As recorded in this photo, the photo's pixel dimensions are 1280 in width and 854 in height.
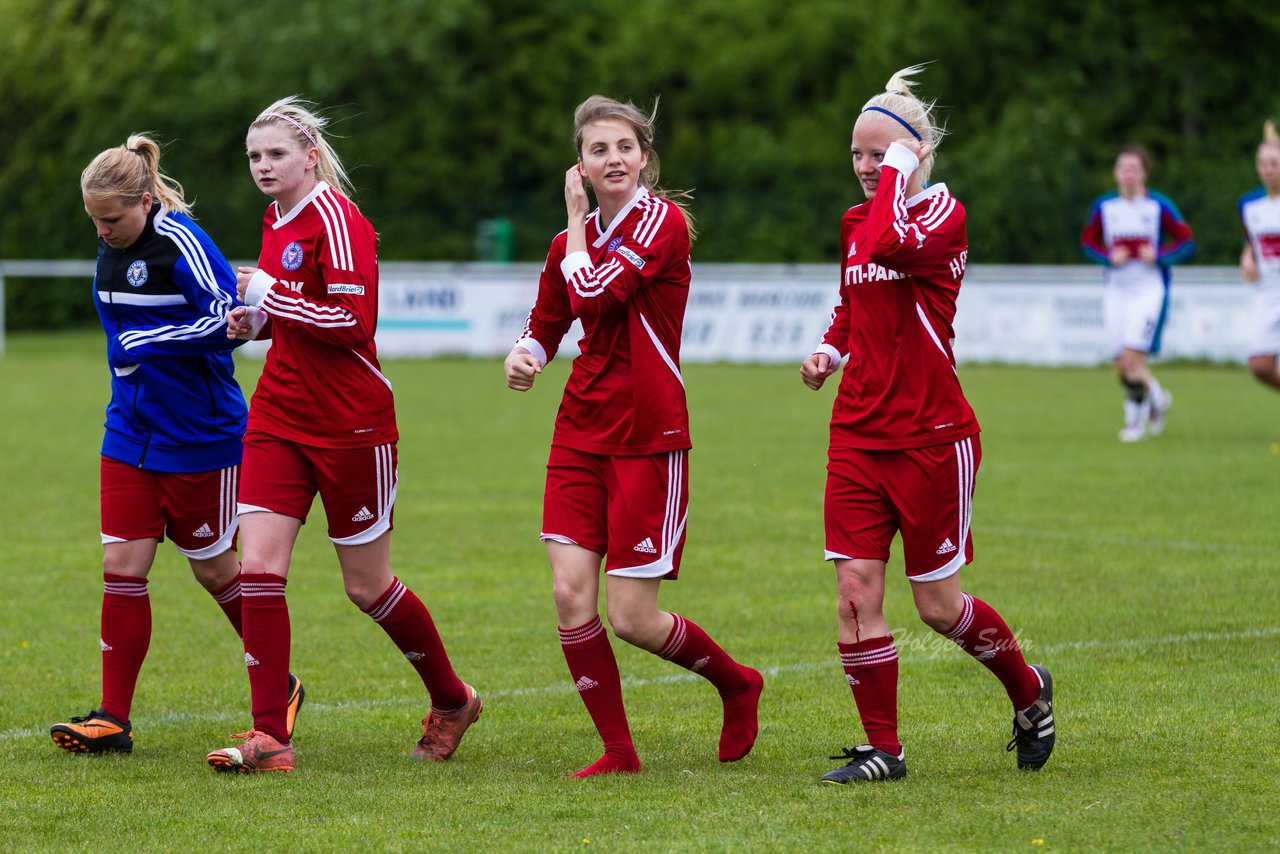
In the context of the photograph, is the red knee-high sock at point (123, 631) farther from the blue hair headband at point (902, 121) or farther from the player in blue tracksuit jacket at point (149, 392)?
the blue hair headband at point (902, 121)

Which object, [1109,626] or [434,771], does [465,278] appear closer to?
[1109,626]

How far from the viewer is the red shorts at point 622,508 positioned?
541 cm

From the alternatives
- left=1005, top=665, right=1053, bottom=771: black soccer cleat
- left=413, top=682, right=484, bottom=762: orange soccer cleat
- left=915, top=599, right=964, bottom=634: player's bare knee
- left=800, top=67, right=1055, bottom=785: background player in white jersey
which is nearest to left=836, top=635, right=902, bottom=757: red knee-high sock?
left=800, top=67, right=1055, bottom=785: background player in white jersey

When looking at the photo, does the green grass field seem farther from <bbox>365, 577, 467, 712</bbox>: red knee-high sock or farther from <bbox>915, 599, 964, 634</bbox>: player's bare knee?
<bbox>915, 599, 964, 634</bbox>: player's bare knee

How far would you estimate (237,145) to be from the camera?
39688 millimetres

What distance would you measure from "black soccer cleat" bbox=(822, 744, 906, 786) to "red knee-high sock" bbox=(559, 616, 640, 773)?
0.63m

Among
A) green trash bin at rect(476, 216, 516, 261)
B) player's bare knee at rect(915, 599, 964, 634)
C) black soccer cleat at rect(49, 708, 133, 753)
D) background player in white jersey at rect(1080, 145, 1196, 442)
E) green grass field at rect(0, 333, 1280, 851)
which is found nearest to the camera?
green grass field at rect(0, 333, 1280, 851)

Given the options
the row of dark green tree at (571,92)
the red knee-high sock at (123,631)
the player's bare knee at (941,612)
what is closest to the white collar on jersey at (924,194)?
the player's bare knee at (941,612)

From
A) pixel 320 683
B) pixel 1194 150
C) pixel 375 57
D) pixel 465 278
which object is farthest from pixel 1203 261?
pixel 320 683

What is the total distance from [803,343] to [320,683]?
759 inches

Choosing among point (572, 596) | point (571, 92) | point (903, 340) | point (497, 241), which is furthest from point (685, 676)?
point (571, 92)

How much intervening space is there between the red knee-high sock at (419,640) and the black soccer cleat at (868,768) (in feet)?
4.32

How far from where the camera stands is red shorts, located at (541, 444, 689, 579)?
17.7 feet

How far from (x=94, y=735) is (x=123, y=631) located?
41 centimetres
